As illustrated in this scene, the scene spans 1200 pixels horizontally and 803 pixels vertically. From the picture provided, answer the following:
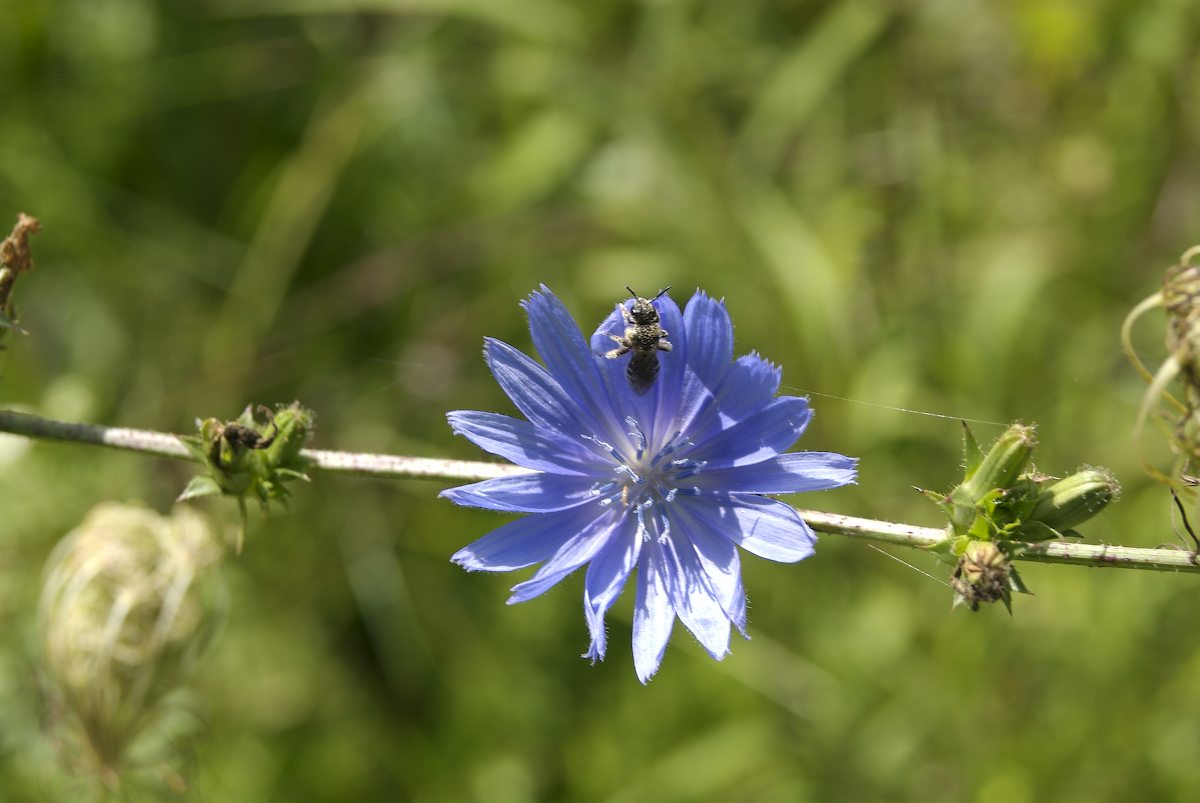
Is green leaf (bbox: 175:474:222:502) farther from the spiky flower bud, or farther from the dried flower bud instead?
the dried flower bud

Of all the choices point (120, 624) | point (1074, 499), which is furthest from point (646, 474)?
point (120, 624)

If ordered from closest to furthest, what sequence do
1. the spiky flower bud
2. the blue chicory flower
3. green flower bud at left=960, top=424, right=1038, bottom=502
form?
green flower bud at left=960, top=424, right=1038, bottom=502 < the blue chicory flower < the spiky flower bud

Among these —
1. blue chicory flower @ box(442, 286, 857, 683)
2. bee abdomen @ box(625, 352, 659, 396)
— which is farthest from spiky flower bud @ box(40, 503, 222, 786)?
bee abdomen @ box(625, 352, 659, 396)

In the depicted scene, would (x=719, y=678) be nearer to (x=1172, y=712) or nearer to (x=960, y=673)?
(x=960, y=673)

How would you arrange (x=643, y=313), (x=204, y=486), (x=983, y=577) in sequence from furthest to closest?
(x=204, y=486), (x=643, y=313), (x=983, y=577)

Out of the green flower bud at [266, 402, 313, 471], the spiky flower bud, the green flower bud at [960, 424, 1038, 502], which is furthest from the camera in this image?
the spiky flower bud

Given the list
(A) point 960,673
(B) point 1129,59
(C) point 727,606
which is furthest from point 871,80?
(C) point 727,606

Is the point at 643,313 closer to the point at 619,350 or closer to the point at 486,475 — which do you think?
the point at 619,350
